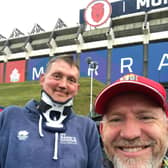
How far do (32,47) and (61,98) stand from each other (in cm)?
4072

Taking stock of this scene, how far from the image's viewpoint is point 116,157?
6.21 feet

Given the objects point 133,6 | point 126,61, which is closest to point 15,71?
point 126,61

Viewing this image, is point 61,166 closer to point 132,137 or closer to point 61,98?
point 61,98

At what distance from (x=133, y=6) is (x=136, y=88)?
3551 centimetres

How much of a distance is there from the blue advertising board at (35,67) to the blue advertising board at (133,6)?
10.9 meters

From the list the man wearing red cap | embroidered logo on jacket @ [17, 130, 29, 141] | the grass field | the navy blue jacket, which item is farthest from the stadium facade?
the man wearing red cap

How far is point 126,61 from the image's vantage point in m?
34.1

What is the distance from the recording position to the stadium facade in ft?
109

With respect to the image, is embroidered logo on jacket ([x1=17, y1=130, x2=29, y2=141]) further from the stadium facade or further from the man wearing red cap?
the stadium facade

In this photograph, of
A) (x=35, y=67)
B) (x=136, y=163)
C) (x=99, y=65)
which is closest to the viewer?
(x=136, y=163)

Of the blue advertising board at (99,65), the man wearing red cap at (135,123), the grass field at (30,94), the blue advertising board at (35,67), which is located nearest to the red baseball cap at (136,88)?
the man wearing red cap at (135,123)

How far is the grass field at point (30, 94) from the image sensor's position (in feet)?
64.1

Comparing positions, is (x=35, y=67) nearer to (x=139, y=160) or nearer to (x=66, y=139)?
(x=66, y=139)

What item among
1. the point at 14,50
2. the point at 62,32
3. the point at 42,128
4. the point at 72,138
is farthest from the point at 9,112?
the point at 14,50
